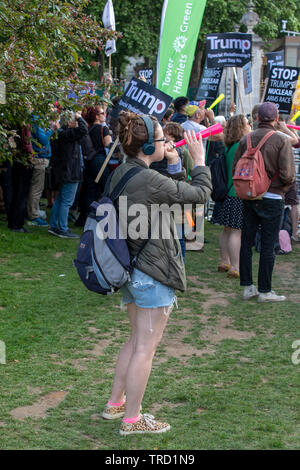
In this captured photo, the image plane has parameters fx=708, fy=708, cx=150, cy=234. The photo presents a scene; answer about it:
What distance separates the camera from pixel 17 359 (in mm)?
5527

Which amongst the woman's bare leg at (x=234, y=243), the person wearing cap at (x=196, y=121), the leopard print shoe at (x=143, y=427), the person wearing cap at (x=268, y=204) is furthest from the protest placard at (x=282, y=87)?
the leopard print shoe at (x=143, y=427)

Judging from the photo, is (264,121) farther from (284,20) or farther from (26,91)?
(284,20)

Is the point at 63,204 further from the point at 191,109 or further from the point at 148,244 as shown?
the point at 148,244

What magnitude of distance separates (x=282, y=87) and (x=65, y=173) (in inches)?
152

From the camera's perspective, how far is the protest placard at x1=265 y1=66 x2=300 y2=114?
11.6 m

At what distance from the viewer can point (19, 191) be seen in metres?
10.9

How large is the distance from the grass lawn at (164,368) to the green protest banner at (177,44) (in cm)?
416

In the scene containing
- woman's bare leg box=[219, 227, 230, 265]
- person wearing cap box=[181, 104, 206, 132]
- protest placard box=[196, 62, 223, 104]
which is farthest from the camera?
protest placard box=[196, 62, 223, 104]

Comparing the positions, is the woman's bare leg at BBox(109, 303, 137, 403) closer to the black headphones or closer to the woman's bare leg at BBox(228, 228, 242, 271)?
the black headphones

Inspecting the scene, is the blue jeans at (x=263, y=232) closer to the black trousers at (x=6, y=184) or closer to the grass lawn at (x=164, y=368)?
the grass lawn at (x=164, y=368)

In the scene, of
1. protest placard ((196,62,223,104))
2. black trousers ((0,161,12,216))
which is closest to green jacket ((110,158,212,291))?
black trousers ((0,161,12,216))

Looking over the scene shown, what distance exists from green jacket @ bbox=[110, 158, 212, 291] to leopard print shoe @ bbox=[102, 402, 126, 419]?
3.12ft

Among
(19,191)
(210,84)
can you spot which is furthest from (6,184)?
(210,84)
